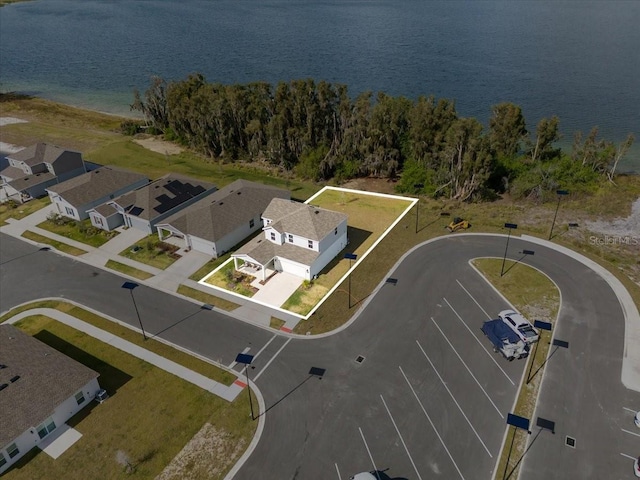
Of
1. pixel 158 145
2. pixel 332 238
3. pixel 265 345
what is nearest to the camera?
pixel 265 345

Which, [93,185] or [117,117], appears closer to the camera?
[93,185]

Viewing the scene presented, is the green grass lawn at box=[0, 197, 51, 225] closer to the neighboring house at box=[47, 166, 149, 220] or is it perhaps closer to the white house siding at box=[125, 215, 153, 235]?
the neighboring house at box=[47, 166, 149, 220]

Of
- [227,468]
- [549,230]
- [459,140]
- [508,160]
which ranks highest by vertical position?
[459,140]

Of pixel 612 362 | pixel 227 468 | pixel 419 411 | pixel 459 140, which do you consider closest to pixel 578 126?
pixel 459 140

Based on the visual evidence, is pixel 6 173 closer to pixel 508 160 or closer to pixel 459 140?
pixel 459 140

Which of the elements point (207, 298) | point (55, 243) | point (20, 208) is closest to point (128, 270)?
point (207, 298)

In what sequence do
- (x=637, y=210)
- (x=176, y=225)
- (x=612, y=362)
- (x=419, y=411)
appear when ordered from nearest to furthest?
(x=419, y=411) → (x=612, y=362) → (x=176, y=225) → (x=637, y=210)

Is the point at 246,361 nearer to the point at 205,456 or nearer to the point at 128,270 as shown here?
the point at 205,456

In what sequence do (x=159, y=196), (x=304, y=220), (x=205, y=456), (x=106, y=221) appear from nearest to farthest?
Result: (x=205, y=456) < (x=304, y=220) < (x=106, y=221) < (x=159, y=196)
